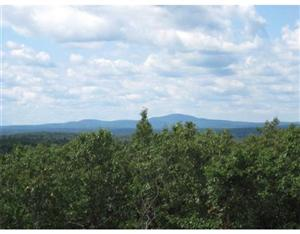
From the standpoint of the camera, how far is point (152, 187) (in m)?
18.0

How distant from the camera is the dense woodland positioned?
54.6 feet

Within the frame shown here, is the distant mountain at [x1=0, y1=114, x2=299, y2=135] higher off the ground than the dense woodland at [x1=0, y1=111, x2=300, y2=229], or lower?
higher

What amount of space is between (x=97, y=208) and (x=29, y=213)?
7.98ft

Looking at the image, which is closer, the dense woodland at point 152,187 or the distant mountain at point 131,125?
the dense woodland at point 152,187

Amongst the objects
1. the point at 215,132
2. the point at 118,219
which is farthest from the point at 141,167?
the point at 215,132

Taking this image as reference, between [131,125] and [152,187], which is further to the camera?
[131,125]

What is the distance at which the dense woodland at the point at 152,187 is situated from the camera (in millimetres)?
16641

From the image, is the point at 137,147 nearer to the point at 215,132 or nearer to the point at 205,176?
the point at 215,132

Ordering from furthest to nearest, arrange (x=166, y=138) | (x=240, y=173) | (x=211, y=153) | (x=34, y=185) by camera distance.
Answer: (x=166, y=138), (x=211, y=153), (x=240, y=173), (x=34, y=185)

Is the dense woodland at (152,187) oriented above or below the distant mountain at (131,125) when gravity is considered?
below

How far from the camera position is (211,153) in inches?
734

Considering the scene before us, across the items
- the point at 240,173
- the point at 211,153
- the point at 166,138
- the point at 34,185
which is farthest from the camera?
the point at 166,138

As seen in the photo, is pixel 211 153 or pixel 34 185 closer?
pixel 34 185

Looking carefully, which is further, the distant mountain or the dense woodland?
the distant mountain
